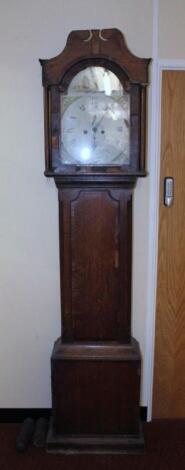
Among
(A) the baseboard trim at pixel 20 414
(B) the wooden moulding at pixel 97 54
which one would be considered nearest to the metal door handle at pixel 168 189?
(B) the wooden moulding at pixel 97 54

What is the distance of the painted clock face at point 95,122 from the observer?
63.6 inches

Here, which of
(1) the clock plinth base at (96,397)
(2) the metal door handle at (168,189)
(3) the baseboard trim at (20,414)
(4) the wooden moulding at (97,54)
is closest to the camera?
(4) the wooden moulding at (97,54)

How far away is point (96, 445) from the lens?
1690 millimetres

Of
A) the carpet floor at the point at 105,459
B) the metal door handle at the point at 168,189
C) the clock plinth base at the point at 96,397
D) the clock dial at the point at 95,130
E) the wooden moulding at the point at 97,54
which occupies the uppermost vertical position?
the wooden moulding at the point at 97,54

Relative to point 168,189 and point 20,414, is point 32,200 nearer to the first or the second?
point 168,189

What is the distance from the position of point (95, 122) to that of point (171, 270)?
0.80 metres

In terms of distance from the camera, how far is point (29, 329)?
185cm

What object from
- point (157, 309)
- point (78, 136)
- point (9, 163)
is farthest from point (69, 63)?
point (157, 309)

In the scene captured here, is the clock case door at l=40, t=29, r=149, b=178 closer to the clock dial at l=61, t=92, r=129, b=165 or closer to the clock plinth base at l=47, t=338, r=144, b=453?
the clock dial at l=61, t=92, r=129, b=165

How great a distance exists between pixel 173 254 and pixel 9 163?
0.91 meters

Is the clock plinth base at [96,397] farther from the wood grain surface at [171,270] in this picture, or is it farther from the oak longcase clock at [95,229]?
the wood grain surface at [171,270]

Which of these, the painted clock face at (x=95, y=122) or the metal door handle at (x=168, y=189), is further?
the metal door handle at (x=168, y=189)

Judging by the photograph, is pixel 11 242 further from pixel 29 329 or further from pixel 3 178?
pixel 29 329

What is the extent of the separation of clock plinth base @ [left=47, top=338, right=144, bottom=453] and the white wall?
0.68ft
